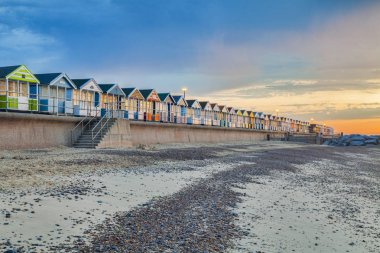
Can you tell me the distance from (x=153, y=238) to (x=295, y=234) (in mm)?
3411

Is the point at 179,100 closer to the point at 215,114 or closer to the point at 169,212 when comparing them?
the point at 215,114

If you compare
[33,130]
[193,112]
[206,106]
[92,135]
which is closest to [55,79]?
[92,135]

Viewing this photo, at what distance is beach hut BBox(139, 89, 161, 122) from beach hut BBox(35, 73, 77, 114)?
12365 mm

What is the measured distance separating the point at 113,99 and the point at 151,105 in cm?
748

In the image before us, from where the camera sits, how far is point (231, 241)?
7.55 metres

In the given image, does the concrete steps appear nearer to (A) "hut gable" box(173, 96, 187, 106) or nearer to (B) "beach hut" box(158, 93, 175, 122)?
(B) "beach hut" box(158, 93, 175, 122)

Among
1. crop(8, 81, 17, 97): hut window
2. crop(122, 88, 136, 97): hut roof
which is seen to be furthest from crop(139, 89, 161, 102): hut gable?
crop(8, 81, 17, 97): hut window

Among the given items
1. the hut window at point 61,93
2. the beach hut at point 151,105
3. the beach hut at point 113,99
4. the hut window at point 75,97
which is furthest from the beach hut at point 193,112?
the hut window at point 61,93

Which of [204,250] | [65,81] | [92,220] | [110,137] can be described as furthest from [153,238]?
[65,81]

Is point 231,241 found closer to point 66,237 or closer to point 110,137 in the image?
point 66,237

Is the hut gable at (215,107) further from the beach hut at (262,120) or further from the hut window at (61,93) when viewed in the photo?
the hut window at (61,93)

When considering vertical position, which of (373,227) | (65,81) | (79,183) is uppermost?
(65,81)

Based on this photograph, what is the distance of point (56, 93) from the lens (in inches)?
1200

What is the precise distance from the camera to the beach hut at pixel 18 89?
25500 mm
